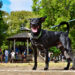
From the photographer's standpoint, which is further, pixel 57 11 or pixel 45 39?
pixel 57 11

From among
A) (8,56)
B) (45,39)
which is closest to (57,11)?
(8,56)

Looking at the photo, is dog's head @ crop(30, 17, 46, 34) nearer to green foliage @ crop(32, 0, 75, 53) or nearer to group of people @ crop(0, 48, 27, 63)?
group of people @ crop(0, 48, 27, 63)

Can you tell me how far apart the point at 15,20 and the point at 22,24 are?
2790 millimetres

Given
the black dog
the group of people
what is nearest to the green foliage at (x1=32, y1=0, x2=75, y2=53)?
the group of people

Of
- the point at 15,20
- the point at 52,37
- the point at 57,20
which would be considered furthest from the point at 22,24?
the point at 52,37

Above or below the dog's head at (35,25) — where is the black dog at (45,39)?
below

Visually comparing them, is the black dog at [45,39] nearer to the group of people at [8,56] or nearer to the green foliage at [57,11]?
the group of people at [8,56]

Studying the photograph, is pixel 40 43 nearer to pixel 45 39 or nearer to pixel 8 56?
pixel 45 39

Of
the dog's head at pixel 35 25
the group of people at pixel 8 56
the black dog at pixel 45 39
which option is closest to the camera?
the dog's head at pixel 35 25

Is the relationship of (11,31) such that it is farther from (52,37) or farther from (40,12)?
(52,37)

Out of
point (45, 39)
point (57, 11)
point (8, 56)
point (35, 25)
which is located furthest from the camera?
point (57, 11)

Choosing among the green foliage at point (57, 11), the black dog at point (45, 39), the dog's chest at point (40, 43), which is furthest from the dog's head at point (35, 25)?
the green foliage at point (57, 11)

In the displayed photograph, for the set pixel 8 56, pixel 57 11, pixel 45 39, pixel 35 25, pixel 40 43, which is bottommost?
pixel 8 56

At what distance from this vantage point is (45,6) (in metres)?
35.3
